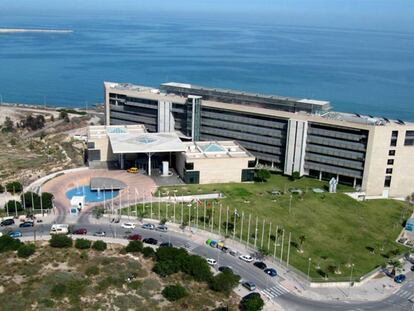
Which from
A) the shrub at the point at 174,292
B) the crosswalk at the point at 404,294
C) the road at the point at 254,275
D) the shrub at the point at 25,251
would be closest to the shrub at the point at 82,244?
the shrub at the point at 25,251

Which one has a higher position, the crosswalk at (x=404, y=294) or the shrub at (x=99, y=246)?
the shrub at (x=99, y=246)

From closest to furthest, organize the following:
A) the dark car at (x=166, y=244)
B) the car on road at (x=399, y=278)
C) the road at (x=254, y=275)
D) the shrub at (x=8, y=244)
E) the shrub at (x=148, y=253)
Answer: the road at (x=254, y=275)
the shrub at (x=8, y=244)
the car on road at (x=399, y=278)
the shrub at (x=148, y=253)
the dark car at (x=166, y=244)

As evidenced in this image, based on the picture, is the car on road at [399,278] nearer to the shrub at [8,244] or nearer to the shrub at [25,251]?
the shrub at [25,251]

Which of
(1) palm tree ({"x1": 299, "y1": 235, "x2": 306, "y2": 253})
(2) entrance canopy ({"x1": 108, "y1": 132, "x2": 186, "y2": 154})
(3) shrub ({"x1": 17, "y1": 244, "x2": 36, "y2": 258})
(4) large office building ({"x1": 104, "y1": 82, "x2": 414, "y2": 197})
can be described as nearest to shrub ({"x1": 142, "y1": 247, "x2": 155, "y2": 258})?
(3) shrub ({"x1": 17, "y1": 244, "x2": 36, "y2": 258})

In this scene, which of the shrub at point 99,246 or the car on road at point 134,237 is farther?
the car on road at point 134,237

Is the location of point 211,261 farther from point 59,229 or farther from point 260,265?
point 59,229

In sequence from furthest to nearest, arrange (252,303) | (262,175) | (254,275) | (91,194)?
1. (262,175)
2. (91,194)
3. (254,275)
4. (252,303)

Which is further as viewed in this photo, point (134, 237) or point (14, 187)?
point (14, 187)

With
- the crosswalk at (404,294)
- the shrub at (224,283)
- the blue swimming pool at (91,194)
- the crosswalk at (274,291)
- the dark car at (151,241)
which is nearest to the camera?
the shrub at (224,283)

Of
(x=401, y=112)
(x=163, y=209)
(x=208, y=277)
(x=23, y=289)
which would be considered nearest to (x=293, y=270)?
(x=208, y=277)

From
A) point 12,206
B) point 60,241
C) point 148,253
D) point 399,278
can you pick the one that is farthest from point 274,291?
point 12,206
